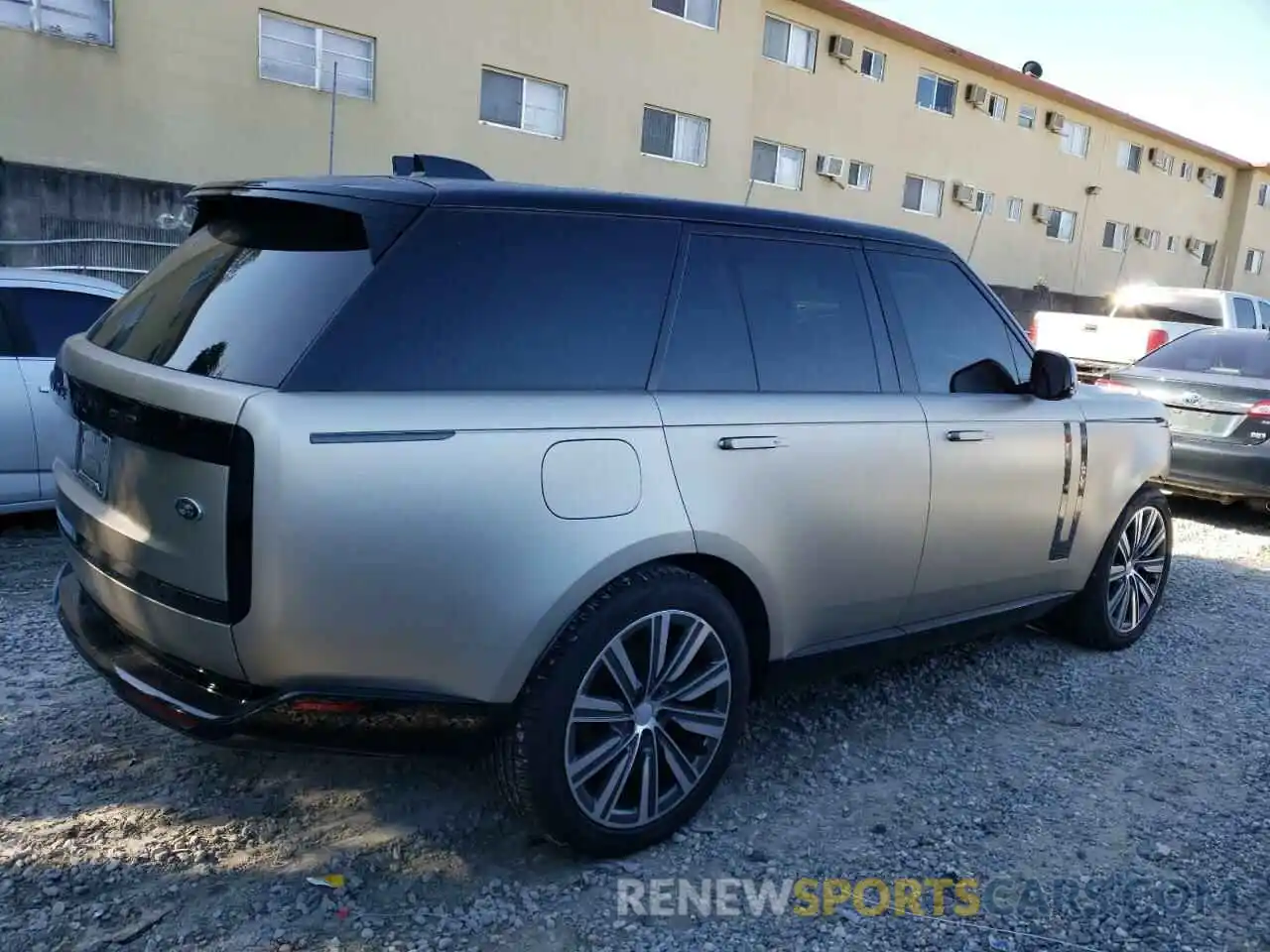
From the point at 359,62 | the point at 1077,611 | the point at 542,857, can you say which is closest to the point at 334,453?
the point at 542,857

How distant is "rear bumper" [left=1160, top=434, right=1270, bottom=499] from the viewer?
739 cm

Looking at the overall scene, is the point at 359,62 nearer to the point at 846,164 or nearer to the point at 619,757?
the point at 846,164

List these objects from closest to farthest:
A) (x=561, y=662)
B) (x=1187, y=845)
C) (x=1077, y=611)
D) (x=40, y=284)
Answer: (x=561, y=662) → (x=1187, y=845) → (x=1077, y=611) → (x=40, y=284)

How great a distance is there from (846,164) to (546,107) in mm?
8152

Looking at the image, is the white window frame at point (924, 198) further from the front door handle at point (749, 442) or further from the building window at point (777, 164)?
the front door handle at point (749, 442)

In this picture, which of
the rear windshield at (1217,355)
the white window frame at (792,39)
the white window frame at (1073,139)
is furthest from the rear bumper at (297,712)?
the white window frame at (1073,139)

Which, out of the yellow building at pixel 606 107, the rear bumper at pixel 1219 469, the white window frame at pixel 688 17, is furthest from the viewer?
the white window frame at pixel 688 17

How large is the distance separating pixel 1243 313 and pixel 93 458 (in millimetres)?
16615

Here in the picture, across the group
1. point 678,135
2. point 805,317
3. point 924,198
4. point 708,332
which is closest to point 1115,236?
point 924,198

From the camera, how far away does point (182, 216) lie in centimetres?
1199

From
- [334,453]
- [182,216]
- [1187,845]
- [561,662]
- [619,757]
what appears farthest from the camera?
[182,216]

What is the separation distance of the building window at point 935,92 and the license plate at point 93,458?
23359mm

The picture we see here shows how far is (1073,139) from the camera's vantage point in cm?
2789

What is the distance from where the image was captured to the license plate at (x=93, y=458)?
2691 millimetres
